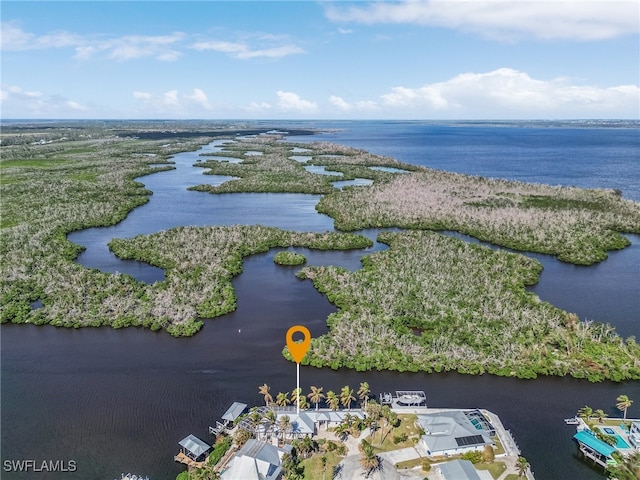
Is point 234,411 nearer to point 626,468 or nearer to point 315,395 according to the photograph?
point 315,395

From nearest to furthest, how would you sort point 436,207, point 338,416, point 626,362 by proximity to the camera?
point 338,416
point 626,362
point 436,207

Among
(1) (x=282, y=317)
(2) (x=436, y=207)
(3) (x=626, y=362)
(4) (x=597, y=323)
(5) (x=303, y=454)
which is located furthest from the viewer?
(2) (x=436, y=207)

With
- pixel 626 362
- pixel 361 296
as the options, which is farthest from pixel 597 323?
pixel 361 296

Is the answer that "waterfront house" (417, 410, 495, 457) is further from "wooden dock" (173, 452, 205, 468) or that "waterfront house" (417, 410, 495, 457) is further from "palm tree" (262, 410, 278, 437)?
"wooden dock" (173, 452, 205, 468)

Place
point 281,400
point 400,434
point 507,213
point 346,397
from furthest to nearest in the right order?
point 507,213, point 281,400, point 346,397, point 400,434

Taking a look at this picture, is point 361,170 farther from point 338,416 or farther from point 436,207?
point 338,416

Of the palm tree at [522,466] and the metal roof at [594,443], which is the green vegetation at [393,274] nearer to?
the metal roof at [594,443]

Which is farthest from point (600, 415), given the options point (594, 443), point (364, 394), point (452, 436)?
point (364, 394)
